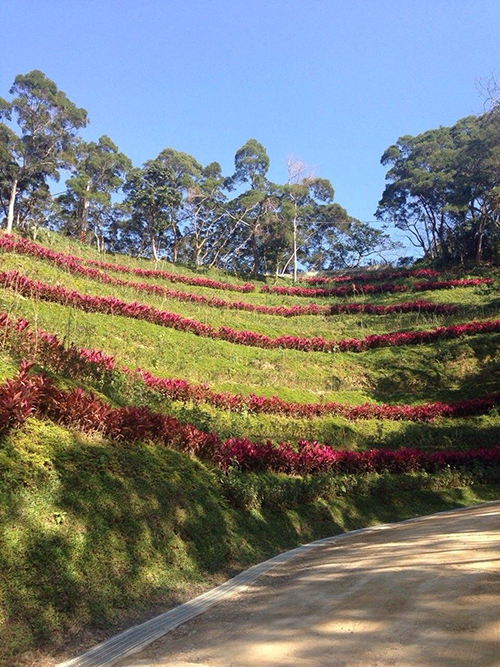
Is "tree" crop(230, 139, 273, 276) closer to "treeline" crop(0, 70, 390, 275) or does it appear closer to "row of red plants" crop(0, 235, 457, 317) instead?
"treeline" crop(0, 70, 390, 275)

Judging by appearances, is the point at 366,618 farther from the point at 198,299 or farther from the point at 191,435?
the point at 198,299

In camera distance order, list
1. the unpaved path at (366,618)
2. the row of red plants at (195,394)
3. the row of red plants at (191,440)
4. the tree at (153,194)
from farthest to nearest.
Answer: the tree at (153,194) → the row of red plants at (195,394) → the row of red plants at (191,440) → the unpaved path at (366,618)

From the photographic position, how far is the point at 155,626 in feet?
9.34

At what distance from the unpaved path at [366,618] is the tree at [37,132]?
110 feet

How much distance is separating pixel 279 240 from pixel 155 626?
44130 millimetres

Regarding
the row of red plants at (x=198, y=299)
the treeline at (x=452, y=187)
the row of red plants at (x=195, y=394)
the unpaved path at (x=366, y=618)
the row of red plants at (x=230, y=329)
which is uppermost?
the treeline at (x=452, y=187)

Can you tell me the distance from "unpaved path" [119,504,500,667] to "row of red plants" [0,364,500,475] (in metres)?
2.14

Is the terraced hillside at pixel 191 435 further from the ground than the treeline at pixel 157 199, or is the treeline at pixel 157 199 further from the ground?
the treeline at pixel 157 199

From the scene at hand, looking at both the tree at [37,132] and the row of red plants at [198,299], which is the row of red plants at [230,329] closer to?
the row of red plants at [198,299]

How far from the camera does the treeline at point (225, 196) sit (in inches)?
1230

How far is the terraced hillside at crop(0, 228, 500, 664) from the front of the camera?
127 inches

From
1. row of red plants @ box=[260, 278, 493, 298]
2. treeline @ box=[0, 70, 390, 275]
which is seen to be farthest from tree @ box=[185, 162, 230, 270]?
row of red plants @ box=[260, 278, 493, 298]

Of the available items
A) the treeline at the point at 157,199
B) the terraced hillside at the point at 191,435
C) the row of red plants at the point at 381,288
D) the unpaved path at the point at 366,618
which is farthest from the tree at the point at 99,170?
the unpaved path at the point at 366,618

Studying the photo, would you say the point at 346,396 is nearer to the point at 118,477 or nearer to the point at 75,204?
the point at 118,477
